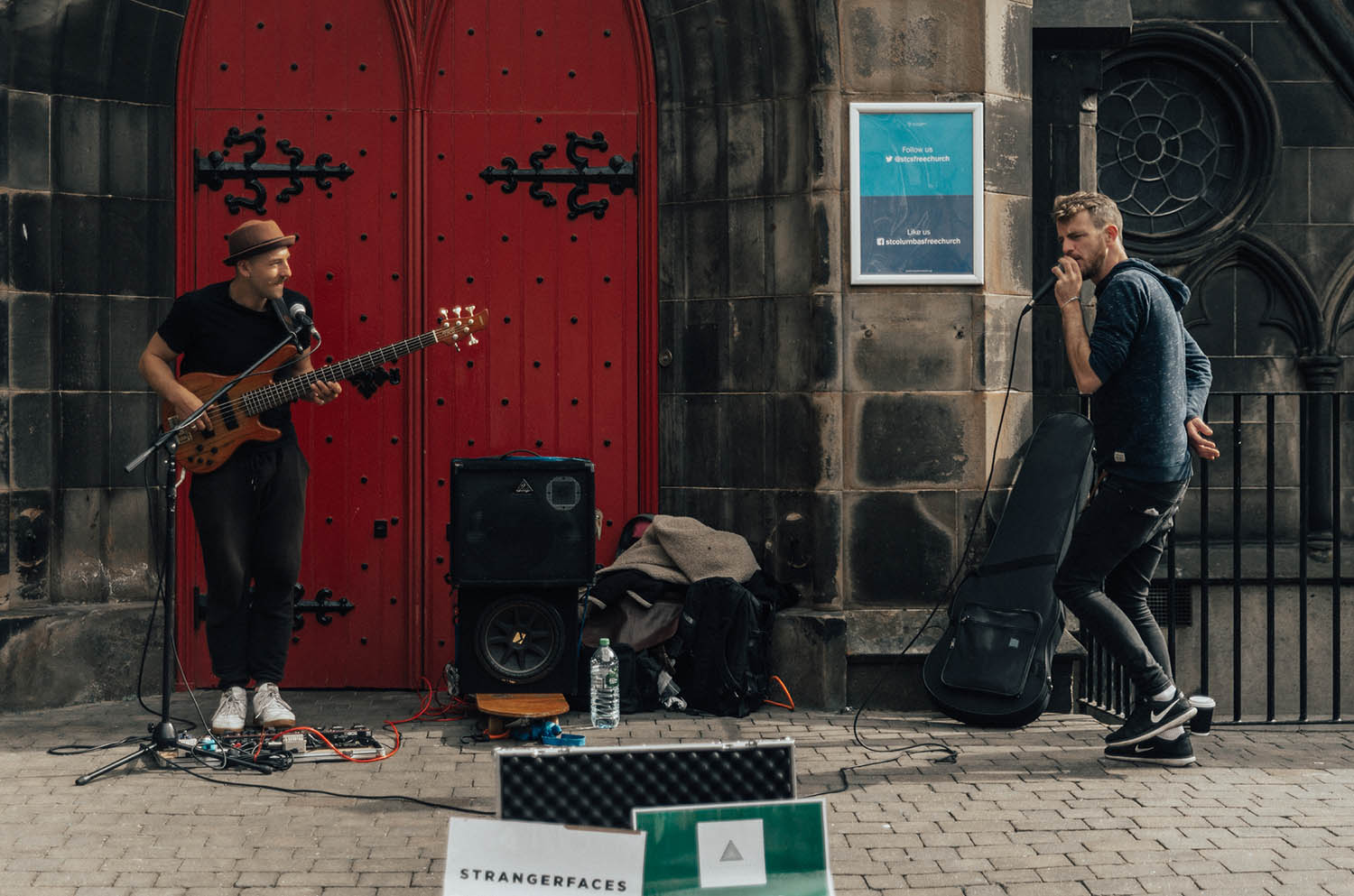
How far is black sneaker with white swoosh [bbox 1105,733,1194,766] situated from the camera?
5.59 metres

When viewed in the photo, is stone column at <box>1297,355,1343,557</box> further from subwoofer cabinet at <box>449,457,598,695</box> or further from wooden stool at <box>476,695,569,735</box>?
wooden stool at <box>476,695,569,735</box>

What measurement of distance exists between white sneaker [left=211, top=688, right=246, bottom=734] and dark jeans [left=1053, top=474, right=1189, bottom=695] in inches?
136

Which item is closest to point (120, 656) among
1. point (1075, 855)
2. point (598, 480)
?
point (598, 480)

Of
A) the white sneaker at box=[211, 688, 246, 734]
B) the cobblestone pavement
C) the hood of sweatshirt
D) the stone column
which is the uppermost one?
the hood of sweatshirt

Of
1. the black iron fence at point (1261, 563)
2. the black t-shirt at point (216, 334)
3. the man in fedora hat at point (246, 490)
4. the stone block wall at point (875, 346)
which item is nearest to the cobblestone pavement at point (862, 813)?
the man in fedora hat at point (246, 490)

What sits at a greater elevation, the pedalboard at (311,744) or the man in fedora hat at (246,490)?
the man in fedora hat at (246,490)

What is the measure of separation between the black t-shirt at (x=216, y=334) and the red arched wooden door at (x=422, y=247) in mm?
1147

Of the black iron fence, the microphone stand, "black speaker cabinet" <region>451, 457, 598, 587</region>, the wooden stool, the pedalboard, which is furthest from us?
the black iron fence

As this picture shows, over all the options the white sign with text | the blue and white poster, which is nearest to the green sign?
the white sign with text

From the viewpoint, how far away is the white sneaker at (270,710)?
6.07 metres

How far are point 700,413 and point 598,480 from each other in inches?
25.0

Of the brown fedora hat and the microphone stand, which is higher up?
the brown fedora hat

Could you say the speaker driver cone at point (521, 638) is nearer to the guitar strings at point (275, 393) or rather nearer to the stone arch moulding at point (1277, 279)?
the guitar strings at point (275, 393)

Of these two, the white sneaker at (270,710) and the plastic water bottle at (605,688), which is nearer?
the white sneaker at (270,710)
